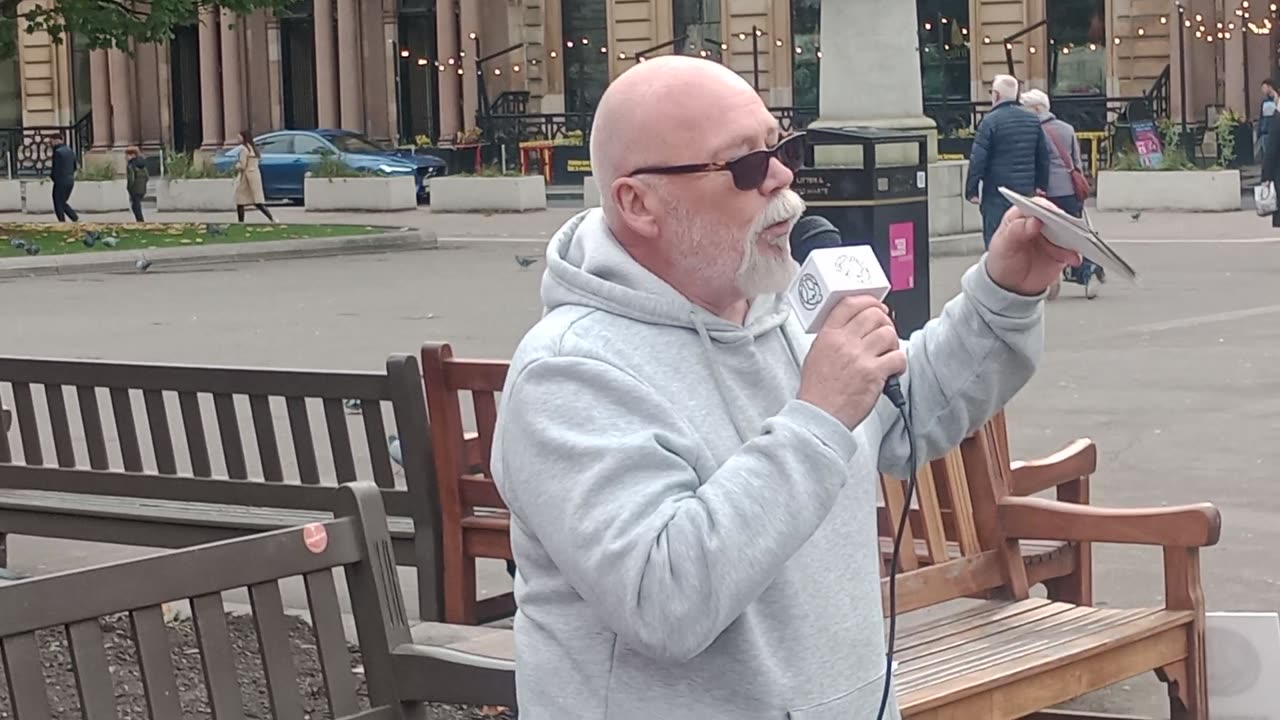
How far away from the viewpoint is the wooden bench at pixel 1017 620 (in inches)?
194

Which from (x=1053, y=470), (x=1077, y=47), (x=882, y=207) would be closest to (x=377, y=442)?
(x=1053, y=470)

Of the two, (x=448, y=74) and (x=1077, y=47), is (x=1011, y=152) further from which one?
(x=448, y=74)

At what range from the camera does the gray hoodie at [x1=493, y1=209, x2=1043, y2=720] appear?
8.67 feet

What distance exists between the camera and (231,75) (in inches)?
1948

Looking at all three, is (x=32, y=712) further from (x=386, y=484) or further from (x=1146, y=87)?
(x=1146, y=87)

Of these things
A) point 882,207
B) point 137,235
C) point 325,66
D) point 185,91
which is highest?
point 325,66

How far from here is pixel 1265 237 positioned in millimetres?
24172

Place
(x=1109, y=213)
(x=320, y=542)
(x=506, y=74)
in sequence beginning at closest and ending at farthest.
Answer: (x=320, y=542), (x=1109, y=213), (x=506, y=74)

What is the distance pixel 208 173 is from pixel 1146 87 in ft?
57.3

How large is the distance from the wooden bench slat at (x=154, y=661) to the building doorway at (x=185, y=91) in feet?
165

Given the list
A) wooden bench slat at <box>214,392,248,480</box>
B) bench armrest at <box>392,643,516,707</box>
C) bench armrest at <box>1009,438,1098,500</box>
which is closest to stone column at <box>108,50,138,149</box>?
wooden bench slat at <box>214,392,248,480</box>

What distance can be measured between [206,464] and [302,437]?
0.50 metres

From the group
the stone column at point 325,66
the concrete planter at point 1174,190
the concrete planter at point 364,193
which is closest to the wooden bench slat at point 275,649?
the concrete planter at point 1174,190

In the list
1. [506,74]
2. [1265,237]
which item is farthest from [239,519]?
[506,74]
